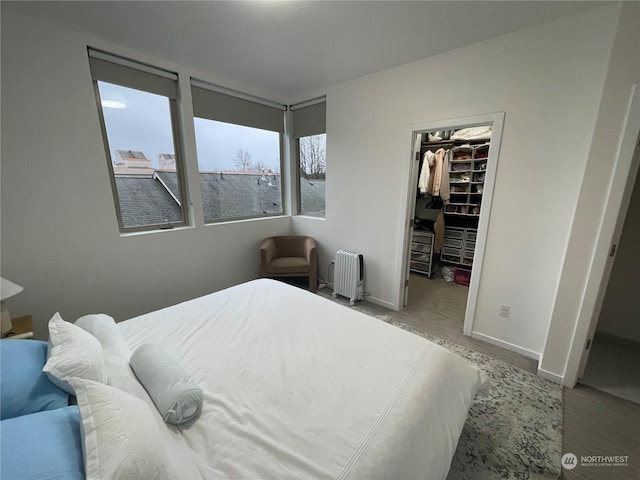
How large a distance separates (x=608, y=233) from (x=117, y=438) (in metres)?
2.67

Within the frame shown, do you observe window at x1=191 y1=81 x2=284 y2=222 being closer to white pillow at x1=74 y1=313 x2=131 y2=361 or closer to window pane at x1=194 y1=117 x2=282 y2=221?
window pane at x1=194 y1=117 x2=282 y2=221

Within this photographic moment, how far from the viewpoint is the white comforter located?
83cm

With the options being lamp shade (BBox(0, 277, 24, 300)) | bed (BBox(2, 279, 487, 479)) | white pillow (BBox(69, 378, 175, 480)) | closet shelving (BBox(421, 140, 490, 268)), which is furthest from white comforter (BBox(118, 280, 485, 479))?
closet shelving (BBox(421, 140, 490, 268))

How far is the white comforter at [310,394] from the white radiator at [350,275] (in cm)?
132

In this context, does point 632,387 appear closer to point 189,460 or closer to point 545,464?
point 545,464

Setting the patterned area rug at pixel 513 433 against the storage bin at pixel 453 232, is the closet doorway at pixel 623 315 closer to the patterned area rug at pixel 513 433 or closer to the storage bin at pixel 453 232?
the patterned area rug at pixel 513 433

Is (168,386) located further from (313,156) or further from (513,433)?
(313,156)

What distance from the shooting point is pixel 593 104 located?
171 centimetres

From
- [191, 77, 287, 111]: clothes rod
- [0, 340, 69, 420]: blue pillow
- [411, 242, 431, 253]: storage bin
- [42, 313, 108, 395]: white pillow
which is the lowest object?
[411, 242, 431, 253]: storage bin

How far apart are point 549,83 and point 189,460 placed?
302cm

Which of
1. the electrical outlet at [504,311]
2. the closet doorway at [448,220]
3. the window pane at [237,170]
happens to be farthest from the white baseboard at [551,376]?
the window pane at [237,170]

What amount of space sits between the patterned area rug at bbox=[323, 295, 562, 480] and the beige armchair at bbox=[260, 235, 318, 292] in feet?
6.77

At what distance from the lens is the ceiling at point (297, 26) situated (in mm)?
1659

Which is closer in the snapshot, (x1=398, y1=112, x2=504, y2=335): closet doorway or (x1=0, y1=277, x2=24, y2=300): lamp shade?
(x1=0, y1=277, x2=24, y2=300): lamp shade
